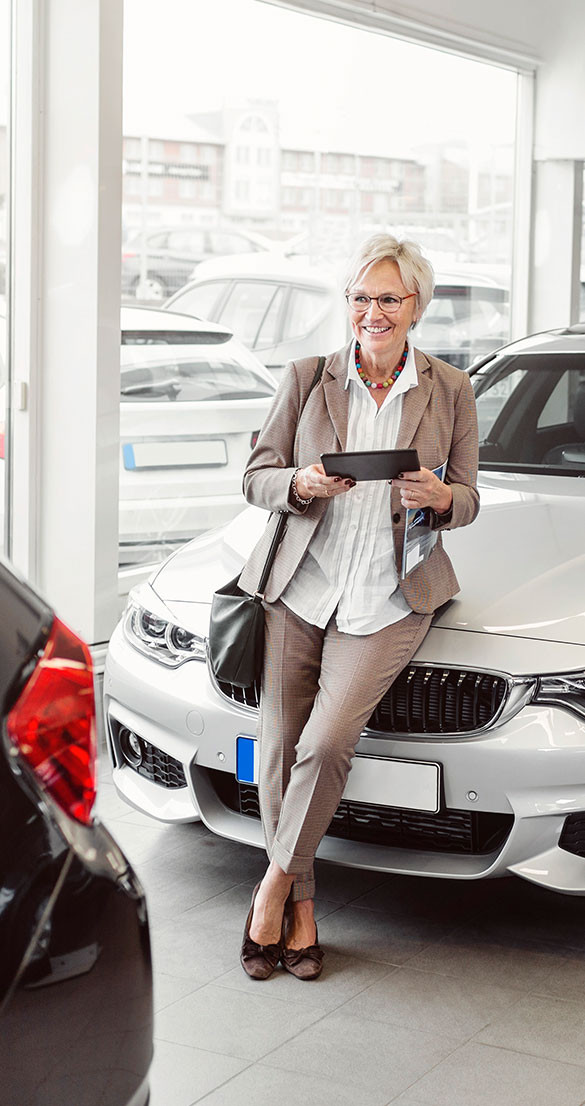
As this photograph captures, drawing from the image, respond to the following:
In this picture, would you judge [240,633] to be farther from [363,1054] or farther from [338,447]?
[363,1054]

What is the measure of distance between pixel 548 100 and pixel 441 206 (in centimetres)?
109

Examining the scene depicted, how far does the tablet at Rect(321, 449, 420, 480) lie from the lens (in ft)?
8.91

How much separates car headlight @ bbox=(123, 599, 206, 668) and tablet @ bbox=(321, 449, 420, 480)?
65 centimetres

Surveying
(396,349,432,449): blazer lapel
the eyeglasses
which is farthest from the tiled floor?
the eyeglasses

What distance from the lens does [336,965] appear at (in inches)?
116

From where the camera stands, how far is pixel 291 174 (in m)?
6.16

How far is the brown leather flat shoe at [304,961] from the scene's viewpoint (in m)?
2.87

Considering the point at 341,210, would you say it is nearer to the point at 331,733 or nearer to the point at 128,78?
the point at 128,78

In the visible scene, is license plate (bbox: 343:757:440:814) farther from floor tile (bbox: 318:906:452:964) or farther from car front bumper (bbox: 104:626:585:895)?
floor tile (bbox: 318:906:452:964)

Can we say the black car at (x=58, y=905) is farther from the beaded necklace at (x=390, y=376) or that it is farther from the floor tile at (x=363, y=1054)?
the beaded necklace at (x=390, y=376)

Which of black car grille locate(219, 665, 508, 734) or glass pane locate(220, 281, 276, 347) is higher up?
glass pane locate(220, 281, 276, 347)

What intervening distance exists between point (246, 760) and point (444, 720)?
0.48 metres

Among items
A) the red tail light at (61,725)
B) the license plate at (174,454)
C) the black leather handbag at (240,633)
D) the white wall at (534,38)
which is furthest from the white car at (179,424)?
the red tail light at (61,725)

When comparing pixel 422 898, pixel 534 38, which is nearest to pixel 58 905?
pixel 422 898
